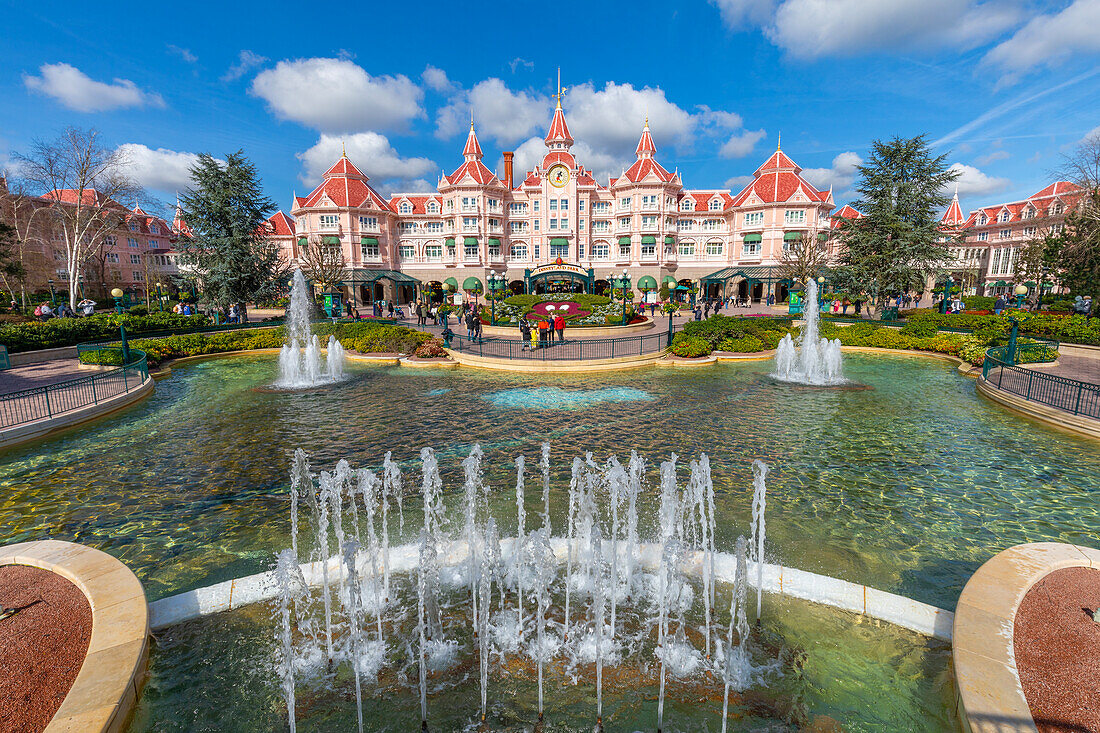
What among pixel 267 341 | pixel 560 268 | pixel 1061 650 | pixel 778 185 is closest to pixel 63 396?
pixel 267 341

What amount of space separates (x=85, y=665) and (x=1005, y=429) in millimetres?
18530

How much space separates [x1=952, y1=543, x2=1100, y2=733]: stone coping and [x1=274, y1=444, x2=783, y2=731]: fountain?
5.42 feet

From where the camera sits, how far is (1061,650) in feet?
15.3

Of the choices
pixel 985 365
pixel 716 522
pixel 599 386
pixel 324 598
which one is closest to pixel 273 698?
pixel 324 598

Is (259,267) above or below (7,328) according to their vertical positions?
above

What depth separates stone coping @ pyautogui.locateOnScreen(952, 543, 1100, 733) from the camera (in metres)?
4.00

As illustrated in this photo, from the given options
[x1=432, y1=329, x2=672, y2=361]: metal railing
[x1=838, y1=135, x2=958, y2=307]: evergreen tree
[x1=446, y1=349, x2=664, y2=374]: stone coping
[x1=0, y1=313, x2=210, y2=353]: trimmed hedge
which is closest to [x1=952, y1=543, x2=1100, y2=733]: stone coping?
[x1=446, y1=349, x2=664, y2=374]: stone coping

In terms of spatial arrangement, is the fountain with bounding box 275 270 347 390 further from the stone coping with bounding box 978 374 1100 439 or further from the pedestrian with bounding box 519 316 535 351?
the stone coping with bounding box 978 374 1100 439

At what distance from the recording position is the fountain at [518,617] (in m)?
5.18

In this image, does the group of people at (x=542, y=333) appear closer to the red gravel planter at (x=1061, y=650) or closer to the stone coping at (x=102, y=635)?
the stone coping at (x=102, y=635)

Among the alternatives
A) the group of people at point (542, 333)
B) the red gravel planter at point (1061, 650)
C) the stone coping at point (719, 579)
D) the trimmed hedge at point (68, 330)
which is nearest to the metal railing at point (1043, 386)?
the red gravel planter at point (1061, 650)

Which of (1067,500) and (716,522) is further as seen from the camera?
(1067,500)

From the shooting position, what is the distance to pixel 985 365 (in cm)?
1738

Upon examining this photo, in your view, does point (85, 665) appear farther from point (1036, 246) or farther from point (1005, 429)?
point (1036, 246)
